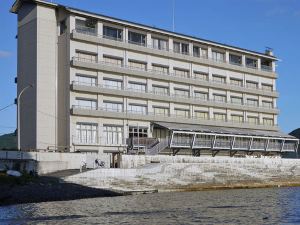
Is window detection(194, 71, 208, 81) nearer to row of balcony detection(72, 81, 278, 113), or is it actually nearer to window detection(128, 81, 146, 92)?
row of balcony detection(72, 81, 278, 113)

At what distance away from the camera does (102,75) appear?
7938 cm

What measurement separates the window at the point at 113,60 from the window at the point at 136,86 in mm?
3564

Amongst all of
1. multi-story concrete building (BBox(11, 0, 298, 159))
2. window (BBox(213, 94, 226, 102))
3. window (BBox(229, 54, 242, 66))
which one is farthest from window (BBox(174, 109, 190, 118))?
window (BBox(229, 54, 242, 66))

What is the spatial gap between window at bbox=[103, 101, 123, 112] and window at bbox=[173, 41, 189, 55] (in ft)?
55.2

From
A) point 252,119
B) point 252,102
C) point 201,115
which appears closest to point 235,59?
point 252,102

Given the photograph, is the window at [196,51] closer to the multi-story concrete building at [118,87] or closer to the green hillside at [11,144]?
the multi-story concrete building at [118,87]

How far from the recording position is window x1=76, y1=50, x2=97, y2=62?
254ft

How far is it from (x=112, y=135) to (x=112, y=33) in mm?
16324

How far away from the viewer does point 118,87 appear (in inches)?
3206

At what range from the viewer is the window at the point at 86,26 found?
78062 mm

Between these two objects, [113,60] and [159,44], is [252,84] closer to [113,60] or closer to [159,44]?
[159,44]

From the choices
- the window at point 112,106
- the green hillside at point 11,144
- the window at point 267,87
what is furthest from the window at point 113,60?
the window at point 267,87

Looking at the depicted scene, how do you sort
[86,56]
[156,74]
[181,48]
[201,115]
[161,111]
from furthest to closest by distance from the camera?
[201,115] < [181,48] < [161,111] < [156,74] < [86,56]

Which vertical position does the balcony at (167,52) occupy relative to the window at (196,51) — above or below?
below
